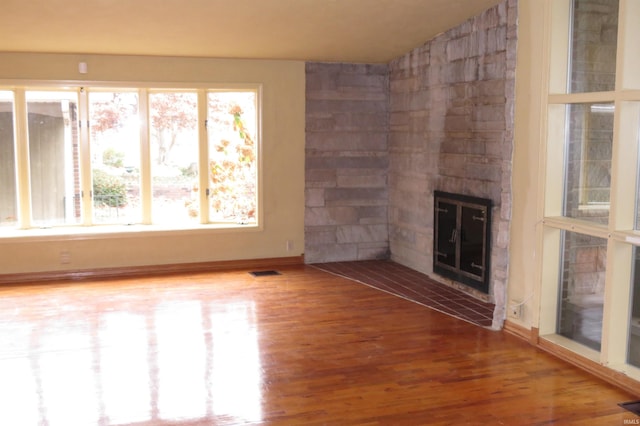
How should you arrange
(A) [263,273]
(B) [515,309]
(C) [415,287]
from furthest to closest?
(A) [263,273] < (C) [415,287] < (B) [515,309]

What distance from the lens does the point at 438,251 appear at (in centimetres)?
672

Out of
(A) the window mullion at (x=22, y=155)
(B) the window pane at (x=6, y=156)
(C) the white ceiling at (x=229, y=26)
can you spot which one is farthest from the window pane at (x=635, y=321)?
(B) the window pane at (x=6, y=156)

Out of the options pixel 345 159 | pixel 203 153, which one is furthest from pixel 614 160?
pixel 203 153

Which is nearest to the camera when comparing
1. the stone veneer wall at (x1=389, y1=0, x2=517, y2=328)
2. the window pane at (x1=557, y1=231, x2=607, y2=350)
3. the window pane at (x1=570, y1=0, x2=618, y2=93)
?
the window pane at (x1=570, y1=0, x2=618, y2=93)

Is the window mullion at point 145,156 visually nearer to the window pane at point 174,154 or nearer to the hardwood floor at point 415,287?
the window pane at point 174,154

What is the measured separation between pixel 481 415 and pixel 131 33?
Answer: 15.3ft

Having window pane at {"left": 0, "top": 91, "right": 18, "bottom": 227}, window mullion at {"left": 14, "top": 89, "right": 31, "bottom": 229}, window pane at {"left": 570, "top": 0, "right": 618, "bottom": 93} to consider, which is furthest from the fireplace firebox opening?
window pane at {"left": 0, "top": 91, "right": 18, "bottom": 227}

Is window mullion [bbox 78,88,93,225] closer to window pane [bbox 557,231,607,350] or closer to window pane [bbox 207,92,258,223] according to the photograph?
window pane [bbox 207,92,258,223]

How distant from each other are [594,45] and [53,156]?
5.54m

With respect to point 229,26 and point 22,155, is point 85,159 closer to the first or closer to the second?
point 22,155

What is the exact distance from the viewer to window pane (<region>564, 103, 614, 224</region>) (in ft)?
13.9

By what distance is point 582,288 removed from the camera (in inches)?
177

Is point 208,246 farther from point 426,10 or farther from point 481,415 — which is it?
point 481,415

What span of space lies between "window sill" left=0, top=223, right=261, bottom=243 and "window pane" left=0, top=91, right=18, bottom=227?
333 mm
